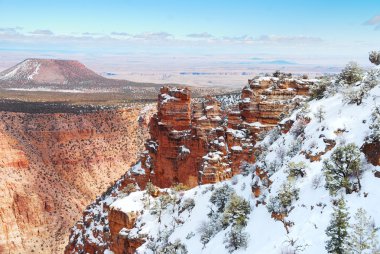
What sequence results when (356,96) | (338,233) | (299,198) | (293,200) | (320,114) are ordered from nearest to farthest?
(338,233) → (299,198) → (293,200) → (356,96) → (320,114)

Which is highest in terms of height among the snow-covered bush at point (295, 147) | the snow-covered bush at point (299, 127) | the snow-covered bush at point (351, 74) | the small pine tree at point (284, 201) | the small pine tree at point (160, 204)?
the snow-covered bush at point (351, 74)

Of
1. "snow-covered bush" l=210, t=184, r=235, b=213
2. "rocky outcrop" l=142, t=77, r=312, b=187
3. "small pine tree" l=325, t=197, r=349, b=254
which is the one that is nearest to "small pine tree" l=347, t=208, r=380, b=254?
"small pine tree" l=325, t=197, r=349, b=254

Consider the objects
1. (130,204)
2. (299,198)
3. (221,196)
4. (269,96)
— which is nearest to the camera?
(299,198)

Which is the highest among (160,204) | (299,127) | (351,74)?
(351,74)

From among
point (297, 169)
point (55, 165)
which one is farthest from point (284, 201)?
point (55, 165)

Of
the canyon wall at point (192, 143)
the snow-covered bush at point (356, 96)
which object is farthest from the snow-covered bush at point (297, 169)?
the canyon wall at point (192, 143)

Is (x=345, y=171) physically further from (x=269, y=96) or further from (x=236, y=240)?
(x=269, y=96)

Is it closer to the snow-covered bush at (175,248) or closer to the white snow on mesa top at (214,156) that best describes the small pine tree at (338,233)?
the snow-covered bush at (175,248)
